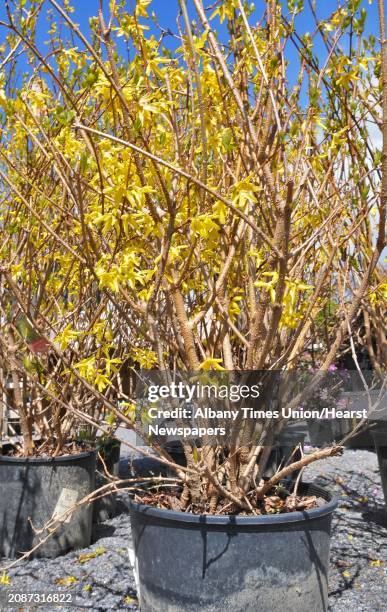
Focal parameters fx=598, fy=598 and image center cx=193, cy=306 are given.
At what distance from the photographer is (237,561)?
1914mm

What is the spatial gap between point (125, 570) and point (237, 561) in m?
1.42

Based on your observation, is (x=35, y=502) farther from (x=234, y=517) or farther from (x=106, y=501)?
(x=234, y=517)

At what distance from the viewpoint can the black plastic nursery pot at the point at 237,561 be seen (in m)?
1.92

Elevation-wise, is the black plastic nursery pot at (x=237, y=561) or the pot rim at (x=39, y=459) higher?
the pot rim at (x=39, y=459)

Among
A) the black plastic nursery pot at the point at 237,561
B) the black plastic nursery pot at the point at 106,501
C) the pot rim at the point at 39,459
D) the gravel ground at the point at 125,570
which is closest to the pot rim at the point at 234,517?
the black plastic nursery pot at the point at 237,561

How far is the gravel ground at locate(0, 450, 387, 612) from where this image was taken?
2.79 meters

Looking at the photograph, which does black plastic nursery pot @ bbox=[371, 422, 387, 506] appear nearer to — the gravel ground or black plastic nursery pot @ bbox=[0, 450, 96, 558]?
the gravel ground

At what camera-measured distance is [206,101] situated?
225 centimetres

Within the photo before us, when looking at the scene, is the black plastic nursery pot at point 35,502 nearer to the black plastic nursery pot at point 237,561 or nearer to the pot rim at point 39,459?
the pot rim at point 39,459

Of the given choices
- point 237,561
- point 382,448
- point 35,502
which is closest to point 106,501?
point 35,502

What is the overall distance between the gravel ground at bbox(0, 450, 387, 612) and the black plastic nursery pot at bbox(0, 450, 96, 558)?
0.38ft

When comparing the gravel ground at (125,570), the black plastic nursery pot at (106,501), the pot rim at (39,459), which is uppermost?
the pot rim at (39,459)

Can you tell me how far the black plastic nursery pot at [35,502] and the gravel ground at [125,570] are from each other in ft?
0.38

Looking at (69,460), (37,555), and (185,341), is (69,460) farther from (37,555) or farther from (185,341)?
(185,341)
